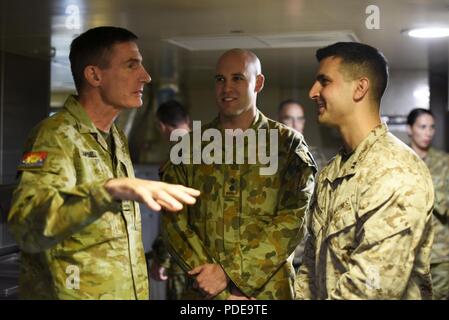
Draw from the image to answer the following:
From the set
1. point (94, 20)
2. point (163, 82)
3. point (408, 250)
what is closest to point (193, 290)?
point (408, 250)

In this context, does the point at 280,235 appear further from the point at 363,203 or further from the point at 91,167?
the point at 91,167

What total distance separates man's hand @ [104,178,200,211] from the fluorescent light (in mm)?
1147

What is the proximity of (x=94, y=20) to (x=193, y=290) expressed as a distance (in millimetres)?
813

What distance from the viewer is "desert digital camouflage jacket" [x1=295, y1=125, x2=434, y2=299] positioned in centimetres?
146

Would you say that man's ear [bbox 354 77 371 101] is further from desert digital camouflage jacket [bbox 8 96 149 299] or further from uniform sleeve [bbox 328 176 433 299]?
desert digital camouflage jacket [bbox 8 96 149 299]

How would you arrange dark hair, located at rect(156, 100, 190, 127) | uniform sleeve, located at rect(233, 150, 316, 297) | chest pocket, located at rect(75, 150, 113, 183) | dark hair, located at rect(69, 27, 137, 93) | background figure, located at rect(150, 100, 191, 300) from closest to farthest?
chest pocket, located at rect(75, 150, 113, 183), dark hair, located at rect(69, 27, 137, 93), uniform sleeve, located at rect(233, 150, 316, 297), background figure, located at rect(150, 100, 191, 300), dark hair, located at rect(156, 100, 190, 127)

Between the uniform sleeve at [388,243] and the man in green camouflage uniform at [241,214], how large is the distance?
30 cm

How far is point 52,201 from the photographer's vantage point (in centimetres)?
137

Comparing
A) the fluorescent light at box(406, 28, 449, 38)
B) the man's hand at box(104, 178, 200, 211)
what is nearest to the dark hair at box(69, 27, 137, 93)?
the man's hand at box(104, 178, 200, 211)

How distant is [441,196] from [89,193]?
4.16ft

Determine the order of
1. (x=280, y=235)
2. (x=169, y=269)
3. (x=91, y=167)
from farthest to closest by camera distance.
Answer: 1. (x=169, y=269)
2. (x=280, y=235)
3. (x=91, y=167)

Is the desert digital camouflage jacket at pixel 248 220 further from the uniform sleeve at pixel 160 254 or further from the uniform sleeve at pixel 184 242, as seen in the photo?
the uniform sleeve at pixel 160 254

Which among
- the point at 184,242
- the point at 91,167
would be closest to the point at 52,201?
the point at 91,167
